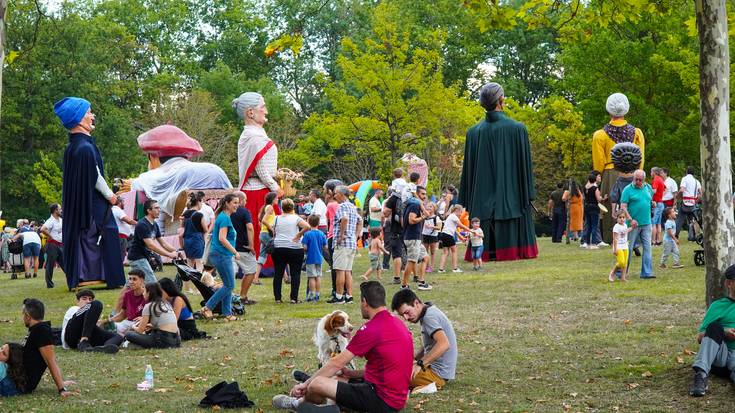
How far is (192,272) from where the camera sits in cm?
1565

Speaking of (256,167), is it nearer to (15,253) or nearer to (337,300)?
(337,300)

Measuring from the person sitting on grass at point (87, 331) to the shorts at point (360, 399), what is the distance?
14.8 feet

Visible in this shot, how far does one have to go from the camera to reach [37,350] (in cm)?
984

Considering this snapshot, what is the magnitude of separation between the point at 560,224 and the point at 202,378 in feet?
70.8

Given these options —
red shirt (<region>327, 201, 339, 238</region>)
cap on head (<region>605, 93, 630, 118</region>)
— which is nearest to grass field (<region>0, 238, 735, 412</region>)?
cap on head (<region>605, 93, 630, 118</region>)

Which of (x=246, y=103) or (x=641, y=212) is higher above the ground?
(x=246, y=103)

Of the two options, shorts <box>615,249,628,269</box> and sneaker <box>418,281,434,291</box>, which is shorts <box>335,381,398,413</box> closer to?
sneaker <box>418,281,434,291</box>

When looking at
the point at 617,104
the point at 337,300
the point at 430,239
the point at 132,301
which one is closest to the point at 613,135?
the point at 617,104

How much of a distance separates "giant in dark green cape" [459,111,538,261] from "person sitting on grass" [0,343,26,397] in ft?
15.2

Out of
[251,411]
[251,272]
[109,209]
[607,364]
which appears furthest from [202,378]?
[109,209]

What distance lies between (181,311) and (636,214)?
8.70 meters

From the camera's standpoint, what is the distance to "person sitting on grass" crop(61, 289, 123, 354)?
12508 millimetres

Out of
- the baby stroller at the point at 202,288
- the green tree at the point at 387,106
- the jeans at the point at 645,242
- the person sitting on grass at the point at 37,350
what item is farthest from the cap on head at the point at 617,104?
the green tree at the point at 387,106

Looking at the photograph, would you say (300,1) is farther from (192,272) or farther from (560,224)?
(192,272)
